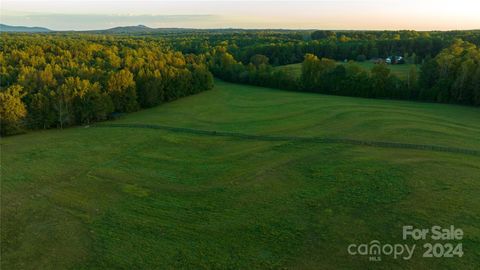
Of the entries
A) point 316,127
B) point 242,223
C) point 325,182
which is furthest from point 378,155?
point 242,223

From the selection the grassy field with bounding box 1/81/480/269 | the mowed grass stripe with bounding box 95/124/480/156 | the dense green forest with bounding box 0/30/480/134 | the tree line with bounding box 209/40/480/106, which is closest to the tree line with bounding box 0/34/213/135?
the dense green forest with bounding box 0/30/480/134

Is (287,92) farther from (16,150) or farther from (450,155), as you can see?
(16,150)

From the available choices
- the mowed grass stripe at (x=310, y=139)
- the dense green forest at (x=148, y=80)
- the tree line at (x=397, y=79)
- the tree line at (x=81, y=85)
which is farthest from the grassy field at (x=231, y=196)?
the tree line at (x=397, y=79)

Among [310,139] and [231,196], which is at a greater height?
[310,139]

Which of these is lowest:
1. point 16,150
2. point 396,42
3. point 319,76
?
point 16,150

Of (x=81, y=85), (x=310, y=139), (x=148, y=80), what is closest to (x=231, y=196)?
(x=310, y=139)

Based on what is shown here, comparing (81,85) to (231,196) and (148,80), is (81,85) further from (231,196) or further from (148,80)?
(231,196)
